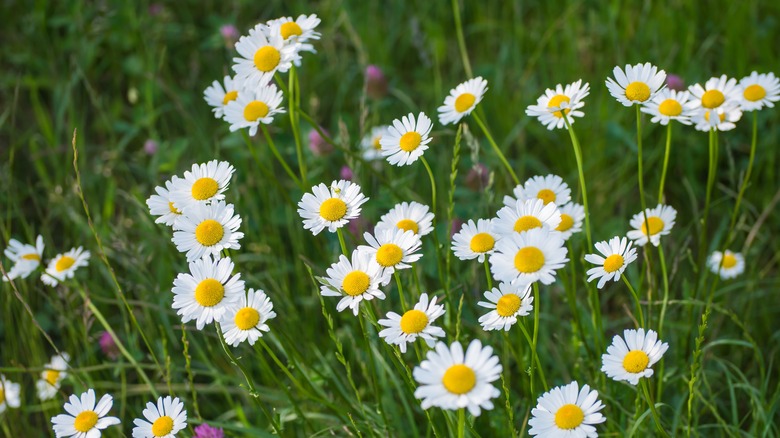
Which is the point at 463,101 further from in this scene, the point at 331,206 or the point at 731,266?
the point at 731,266

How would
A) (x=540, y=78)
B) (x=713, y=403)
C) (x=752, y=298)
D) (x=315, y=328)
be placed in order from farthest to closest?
(x=540, y=78), (x=315, y=328), (x=752, y=298), (x=713, y=403)

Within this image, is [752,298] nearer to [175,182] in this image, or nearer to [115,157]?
[175,182]

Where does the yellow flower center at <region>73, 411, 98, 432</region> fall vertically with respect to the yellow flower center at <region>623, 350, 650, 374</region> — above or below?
above

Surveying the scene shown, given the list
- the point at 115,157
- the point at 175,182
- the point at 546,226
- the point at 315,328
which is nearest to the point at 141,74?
the point at 115,157

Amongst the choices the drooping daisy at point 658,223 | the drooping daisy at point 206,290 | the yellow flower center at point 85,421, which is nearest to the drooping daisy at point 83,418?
the yellow flower center at point 85,421

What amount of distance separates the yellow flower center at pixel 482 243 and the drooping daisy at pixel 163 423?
1.83ft

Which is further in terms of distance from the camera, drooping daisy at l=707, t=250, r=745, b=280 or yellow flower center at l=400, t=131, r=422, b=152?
drooping daisy at l=707, t=250, r=745, b=280

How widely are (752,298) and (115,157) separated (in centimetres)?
187

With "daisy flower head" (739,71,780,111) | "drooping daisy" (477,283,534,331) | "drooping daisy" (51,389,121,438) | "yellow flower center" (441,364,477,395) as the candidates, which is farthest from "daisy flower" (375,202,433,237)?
"daisy flower head" (739,71,780,111)

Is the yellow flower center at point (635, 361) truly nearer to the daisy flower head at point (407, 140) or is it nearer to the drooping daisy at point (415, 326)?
the drooping daisy at point (415, 326)

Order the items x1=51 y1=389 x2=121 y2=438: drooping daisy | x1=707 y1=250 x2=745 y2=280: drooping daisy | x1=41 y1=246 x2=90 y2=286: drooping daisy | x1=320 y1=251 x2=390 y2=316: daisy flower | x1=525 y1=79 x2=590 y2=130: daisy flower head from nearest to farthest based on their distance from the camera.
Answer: x1=320 y1=251 x2=390 y2=316: daisy flower, x1=51 y1=389 x2=121 y2=438: drooping daisy, x1=525 y1=79 x2=590 y2=130: daisy flower head, x1=41 y1=246 x2=90 y2=286: drooping daisy, x1=707 y1=250 x2=745 y2=280: drooping daisy

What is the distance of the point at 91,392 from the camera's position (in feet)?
4.81

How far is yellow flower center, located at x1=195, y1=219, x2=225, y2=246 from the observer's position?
142cm

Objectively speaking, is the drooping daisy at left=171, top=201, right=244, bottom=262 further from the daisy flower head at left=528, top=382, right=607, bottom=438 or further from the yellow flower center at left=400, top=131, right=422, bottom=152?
the daisy flower head at left=528, top=382, right=607, bottom=438
